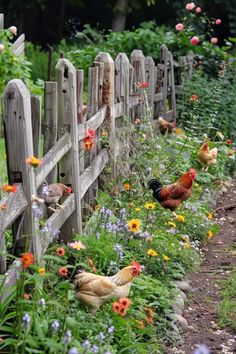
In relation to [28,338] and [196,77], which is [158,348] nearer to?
[28,338]

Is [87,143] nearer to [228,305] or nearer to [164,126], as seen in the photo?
[228,305]

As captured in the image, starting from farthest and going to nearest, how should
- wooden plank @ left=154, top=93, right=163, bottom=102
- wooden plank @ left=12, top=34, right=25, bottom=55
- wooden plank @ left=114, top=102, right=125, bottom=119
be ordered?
1. wooden plank @ left=12, top=34, right=25, bottom=55
2. wooden plank @ left=154, top=93, right=163, bottom=102
3. wooden plank @ left=114, top=102, right=125, bottom=119

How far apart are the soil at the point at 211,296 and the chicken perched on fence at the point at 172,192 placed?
1.98ft

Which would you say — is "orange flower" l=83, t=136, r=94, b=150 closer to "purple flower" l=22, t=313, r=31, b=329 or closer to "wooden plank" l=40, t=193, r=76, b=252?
"wooden plank" l=40, t=193, r=76, b=252

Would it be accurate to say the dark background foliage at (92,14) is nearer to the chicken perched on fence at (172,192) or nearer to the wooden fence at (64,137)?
the wooden fence at (64,137)

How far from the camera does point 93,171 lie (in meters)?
6.07

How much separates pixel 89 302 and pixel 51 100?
4.71 feet

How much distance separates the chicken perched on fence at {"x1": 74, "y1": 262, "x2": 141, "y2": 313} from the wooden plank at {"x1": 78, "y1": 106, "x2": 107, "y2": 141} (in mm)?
1553

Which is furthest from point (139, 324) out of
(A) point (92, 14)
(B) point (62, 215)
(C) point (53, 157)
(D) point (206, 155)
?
(A) point (92, 14)

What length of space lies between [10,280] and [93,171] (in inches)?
89.9

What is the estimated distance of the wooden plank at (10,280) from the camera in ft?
12.4

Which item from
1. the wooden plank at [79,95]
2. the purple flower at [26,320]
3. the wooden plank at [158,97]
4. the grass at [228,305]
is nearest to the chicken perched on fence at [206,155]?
the wooden plank at [158,97]

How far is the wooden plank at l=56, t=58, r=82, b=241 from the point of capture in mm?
5258

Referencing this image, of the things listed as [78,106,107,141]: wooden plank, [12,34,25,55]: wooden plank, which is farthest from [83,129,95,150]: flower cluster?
[12,34,25,55]: wooden plank
